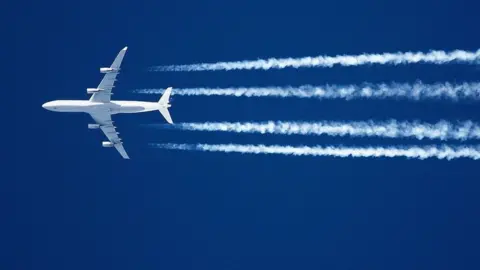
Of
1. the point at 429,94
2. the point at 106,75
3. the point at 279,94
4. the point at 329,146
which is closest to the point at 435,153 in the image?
the point at 429,94

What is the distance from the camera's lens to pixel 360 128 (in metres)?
57.0

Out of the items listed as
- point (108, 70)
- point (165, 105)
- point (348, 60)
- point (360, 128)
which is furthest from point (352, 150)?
point (108, 70)

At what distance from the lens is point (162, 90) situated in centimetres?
6475

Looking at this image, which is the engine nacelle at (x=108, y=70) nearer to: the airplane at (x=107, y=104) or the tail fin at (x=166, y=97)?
the airplane at (x=107, y=104)

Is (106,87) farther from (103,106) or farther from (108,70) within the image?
(108,70)

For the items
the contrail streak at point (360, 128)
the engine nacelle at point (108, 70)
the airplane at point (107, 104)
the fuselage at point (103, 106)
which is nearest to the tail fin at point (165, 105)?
the airplane at point (107, 104)

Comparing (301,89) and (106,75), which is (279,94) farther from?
(106,75)

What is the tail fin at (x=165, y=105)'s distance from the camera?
61.8m

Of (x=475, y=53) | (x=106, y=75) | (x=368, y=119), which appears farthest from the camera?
(x=106, y=75)

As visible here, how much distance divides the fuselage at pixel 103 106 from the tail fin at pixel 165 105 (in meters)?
0.27

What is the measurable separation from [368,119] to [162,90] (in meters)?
15.3

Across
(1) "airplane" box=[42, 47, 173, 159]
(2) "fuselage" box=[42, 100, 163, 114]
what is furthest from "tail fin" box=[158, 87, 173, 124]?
(2) "fuselage" box=[42, 100, 163, 114]

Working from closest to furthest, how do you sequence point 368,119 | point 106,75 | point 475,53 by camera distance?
point 475,53 < point 368,119 < point 106,75

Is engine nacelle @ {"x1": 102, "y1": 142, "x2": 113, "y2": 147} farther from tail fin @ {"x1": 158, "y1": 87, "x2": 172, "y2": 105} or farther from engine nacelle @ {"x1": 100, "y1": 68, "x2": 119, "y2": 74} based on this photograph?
engine nacelle @ {"x1": 100, "y1": 68, "x2": 119, "y2": 74}
